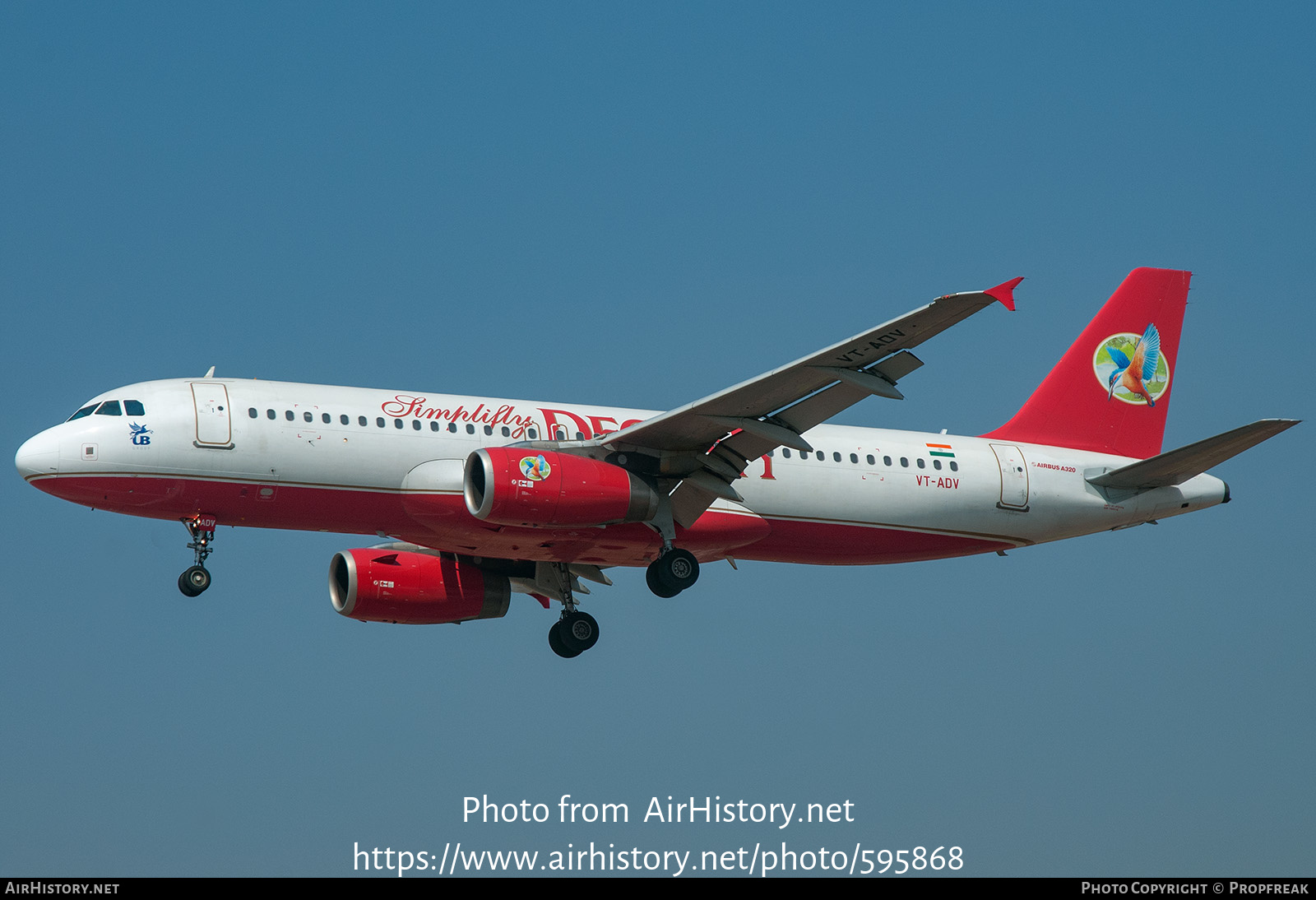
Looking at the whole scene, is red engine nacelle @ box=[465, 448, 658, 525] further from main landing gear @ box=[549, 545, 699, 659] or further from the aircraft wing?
main landing gear @ box=[549, 545, 699, 659]

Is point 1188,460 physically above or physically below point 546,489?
above

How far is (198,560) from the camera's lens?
30.0 meters

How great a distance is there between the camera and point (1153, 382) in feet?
122

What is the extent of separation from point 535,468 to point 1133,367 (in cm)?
1569

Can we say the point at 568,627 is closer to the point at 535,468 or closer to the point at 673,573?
the point at 673,573

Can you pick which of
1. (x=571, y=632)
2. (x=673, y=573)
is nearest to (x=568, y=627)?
(x=571, y=632)

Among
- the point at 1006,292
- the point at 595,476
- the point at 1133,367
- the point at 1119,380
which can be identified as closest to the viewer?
the point at 1006,292

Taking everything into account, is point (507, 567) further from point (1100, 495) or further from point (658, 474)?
point (1100, 495)

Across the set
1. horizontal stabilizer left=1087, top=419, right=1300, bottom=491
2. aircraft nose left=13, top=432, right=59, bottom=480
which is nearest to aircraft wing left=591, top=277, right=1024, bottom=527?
horizontal stabilizer left=1087, top=419, right=1300, bottom=491

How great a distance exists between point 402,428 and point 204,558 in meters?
4.35

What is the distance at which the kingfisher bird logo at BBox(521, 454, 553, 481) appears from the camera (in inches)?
1141

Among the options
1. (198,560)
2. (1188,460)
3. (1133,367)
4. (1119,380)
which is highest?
(1133,367)

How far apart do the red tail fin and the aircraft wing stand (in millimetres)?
7947

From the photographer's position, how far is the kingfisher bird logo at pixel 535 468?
29.0 meters
